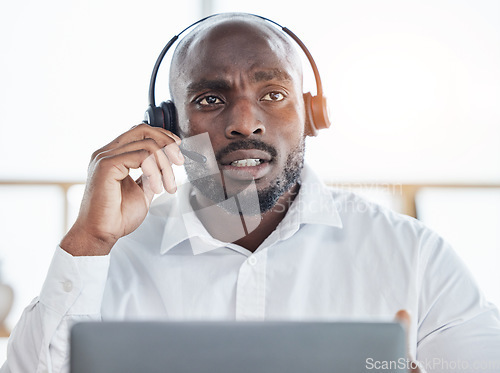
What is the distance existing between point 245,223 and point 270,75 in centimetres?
39

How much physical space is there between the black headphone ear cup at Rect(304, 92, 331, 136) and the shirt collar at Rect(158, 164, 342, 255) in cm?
15

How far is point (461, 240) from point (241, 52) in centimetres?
173

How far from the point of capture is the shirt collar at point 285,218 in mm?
1343

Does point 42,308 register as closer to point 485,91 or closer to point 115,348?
point 115,348

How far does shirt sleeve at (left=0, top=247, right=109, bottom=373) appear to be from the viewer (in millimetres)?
1089

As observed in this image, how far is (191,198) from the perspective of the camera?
4.93 ft

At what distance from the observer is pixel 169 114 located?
1389 mm

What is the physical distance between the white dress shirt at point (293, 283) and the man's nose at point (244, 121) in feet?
0.82

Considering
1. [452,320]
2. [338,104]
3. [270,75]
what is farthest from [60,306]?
[338,104]

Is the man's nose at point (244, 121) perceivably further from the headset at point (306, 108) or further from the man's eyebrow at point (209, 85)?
the headset at point (306, 108)


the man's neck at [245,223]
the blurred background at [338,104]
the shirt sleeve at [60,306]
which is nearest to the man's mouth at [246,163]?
the man's neck at [245,223]

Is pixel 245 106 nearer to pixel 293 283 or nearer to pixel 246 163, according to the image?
pixel 246 163

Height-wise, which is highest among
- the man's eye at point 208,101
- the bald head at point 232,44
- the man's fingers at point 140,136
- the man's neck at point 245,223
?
the bald head at point 232,44

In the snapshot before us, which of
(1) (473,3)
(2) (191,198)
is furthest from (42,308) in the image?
(1) (473,3)
